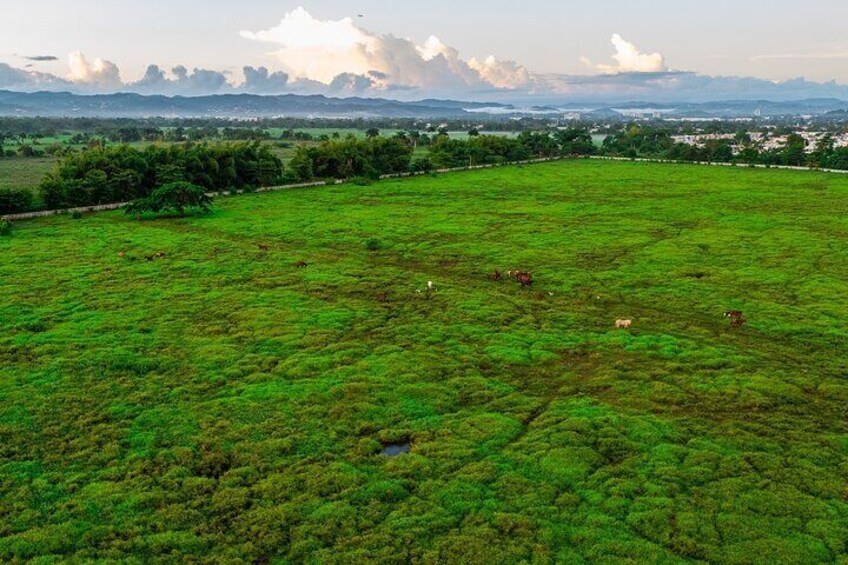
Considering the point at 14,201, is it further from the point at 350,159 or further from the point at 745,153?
the point at 745,153

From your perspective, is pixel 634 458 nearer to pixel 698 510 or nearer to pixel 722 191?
pixel 698 510

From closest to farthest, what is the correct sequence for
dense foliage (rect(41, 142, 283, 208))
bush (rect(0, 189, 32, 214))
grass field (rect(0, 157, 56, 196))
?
bush (rect(0, 189, 32, 214)) → dense foliage (rect(41, 142, 283, 208)) → grass field (rect(0, 157, 56, 196))

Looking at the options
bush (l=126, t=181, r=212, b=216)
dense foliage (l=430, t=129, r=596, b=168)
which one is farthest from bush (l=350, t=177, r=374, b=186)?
bush (l=126, t=181, r=212, b=216)

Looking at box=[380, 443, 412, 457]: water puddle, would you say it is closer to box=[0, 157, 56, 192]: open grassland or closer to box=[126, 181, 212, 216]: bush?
box=[126, 181, 212, 216]: bush

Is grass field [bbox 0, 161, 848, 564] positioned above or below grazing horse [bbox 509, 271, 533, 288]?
below

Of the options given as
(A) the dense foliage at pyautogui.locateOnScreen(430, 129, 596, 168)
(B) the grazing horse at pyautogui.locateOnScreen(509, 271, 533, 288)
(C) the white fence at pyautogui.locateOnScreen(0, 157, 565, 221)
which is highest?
(A) the dense foliage at pyautogui.locateOnScreen(430, 129, 596, 168)

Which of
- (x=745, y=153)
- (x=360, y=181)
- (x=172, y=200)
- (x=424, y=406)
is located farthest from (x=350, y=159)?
(x=424, y=406)
